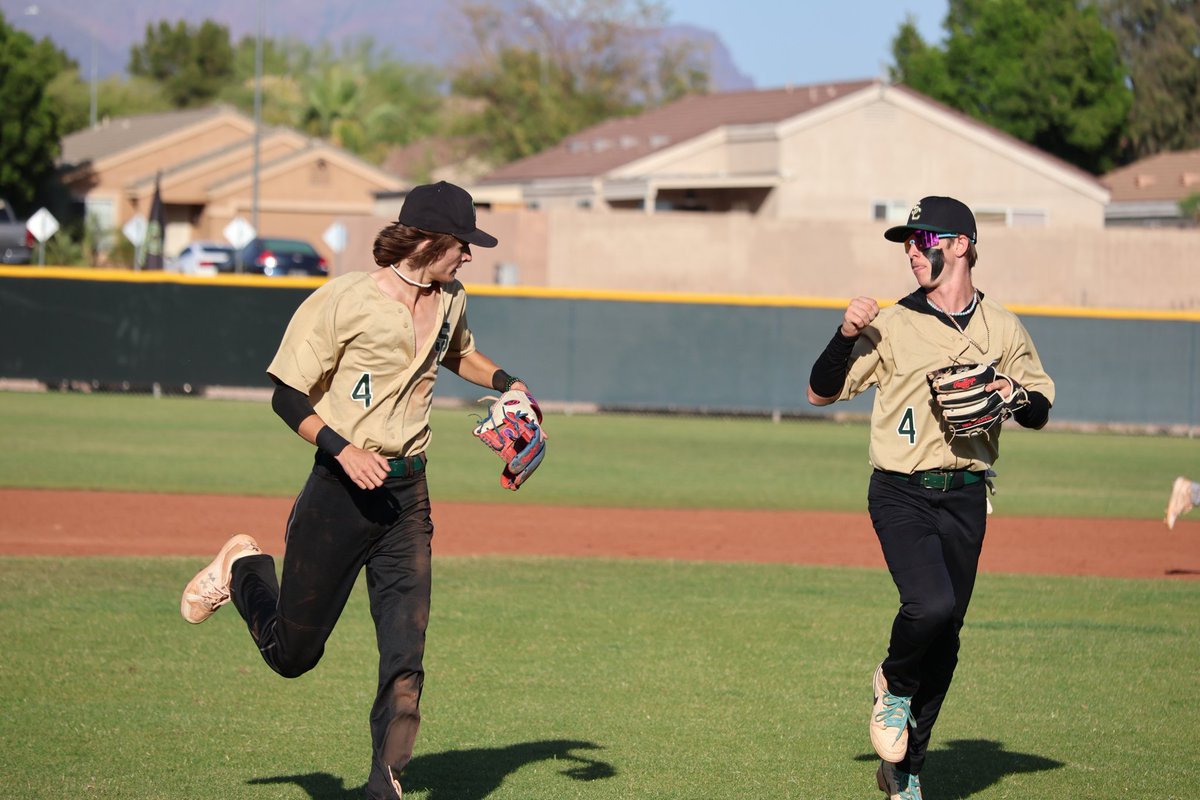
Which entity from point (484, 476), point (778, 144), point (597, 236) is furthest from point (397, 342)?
point (778, 144)

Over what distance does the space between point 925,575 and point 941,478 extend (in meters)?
0.38

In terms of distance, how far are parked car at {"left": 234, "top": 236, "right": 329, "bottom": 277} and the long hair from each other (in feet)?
107

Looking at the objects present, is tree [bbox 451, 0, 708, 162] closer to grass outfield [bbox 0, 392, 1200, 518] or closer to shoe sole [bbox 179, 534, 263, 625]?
grass outfield [bbox 0, 392, 1200, 518]

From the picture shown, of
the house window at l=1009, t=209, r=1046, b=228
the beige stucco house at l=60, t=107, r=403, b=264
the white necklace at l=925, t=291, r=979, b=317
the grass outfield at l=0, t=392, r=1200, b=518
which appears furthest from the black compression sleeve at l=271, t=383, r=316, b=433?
the beige stucco house at l=60, t=107, r=403, b=264

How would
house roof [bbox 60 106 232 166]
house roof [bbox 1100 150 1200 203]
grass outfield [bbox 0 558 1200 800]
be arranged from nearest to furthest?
grass outfield [bbox 0 558 1200 800] < house roof [bbox 1100 150 1200 203] < house roof [bbox 60 106 232 166]

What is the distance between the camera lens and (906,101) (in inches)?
1417

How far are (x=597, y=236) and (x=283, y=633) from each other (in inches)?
1011

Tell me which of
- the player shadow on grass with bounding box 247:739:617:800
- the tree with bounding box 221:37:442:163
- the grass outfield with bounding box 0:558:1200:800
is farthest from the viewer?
the tree with bounding box 221:37:442:163

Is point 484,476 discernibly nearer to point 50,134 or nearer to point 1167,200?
point 1167,200

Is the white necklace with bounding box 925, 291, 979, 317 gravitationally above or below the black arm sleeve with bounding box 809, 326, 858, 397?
above

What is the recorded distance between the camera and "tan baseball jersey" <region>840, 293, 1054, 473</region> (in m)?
5.52

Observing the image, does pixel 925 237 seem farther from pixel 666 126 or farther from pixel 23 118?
pixel 23 118

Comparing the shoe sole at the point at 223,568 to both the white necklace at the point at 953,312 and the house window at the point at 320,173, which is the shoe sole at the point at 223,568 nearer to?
the white necklace at the point at 953,312

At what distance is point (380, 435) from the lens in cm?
507
